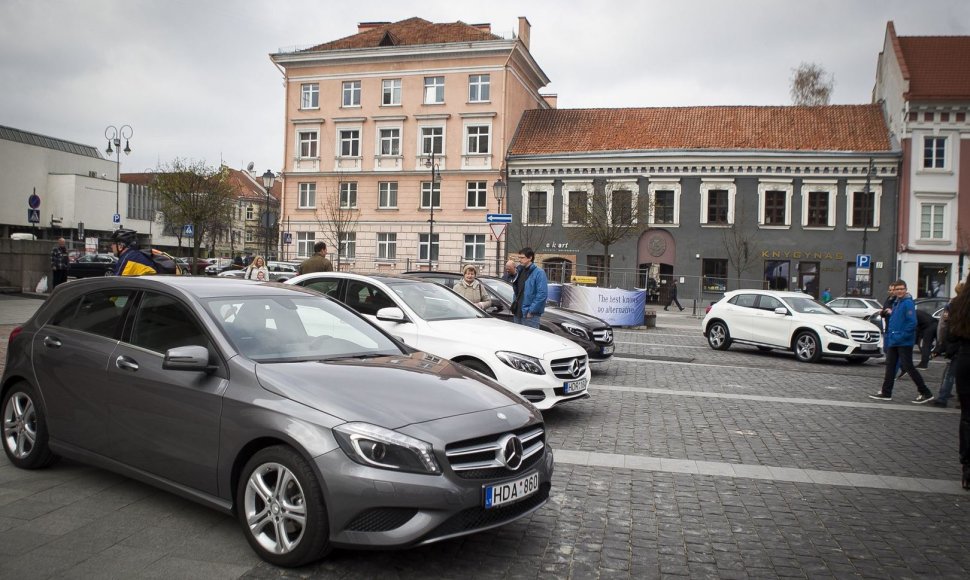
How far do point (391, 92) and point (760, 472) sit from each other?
4671cm

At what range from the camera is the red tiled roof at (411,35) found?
1956 inches

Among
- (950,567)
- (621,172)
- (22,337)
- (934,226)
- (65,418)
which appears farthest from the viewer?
(621,172)

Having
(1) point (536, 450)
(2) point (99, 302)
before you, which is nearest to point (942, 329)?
(1) point (536, 450)

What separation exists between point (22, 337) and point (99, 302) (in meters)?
0.94

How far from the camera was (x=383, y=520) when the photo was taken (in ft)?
12.7

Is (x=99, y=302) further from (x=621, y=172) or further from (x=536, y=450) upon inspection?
(x=621, y=172)

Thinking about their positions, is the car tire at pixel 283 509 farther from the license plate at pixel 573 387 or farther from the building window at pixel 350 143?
the building window at pixel 350 143

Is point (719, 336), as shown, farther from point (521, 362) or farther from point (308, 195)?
point (308, 195)

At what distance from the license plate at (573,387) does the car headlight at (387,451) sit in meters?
4.48

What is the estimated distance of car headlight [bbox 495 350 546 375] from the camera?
26.3ft

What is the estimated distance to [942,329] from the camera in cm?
991

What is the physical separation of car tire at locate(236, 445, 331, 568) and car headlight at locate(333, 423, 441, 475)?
27 centimetres

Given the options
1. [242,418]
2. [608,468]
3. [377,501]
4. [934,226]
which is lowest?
[608,468]

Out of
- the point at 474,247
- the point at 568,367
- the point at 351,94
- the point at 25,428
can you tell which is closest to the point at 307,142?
the point at 351,94
